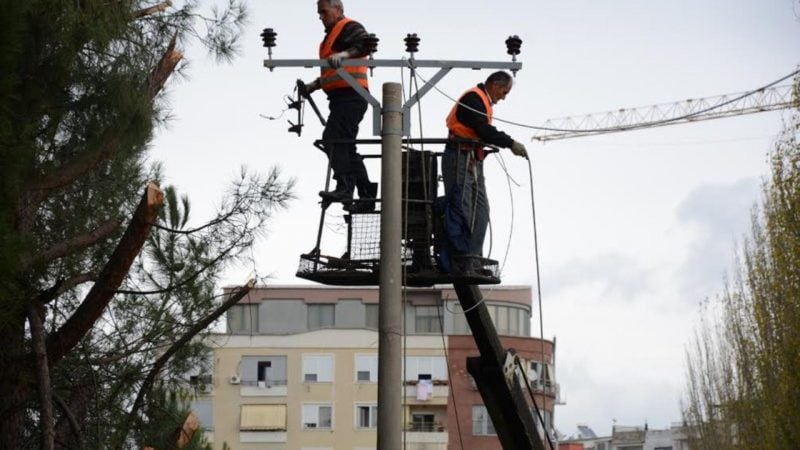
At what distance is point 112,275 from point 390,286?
3229 millimetres

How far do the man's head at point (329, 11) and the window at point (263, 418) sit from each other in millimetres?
56619

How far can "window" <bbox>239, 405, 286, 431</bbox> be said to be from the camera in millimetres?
68000

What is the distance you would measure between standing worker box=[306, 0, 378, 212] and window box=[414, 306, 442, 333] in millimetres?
58163

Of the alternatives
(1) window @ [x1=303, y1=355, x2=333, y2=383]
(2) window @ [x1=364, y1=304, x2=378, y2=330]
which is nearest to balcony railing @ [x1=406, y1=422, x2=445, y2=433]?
(1) window @ [x1=303, y1=355, x2=333, y2=383]

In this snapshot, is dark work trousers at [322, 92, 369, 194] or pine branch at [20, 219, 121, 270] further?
pine branch at [20, 219, 121, 270]

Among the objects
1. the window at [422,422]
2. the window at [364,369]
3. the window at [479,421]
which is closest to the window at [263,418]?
the window at [364,369]

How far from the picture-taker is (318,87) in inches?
492

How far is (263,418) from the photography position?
68.4m

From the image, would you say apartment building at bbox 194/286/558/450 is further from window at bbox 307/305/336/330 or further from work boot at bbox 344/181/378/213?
work boot at bbox 344/181/378/213

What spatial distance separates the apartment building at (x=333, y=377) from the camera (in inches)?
2655

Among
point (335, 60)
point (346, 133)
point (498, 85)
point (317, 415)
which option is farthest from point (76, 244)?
point (317, 415)

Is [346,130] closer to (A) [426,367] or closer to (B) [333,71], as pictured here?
(B) [333,71]

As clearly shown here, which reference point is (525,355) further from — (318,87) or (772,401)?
(318,87)

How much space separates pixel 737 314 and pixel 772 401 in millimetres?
10156
